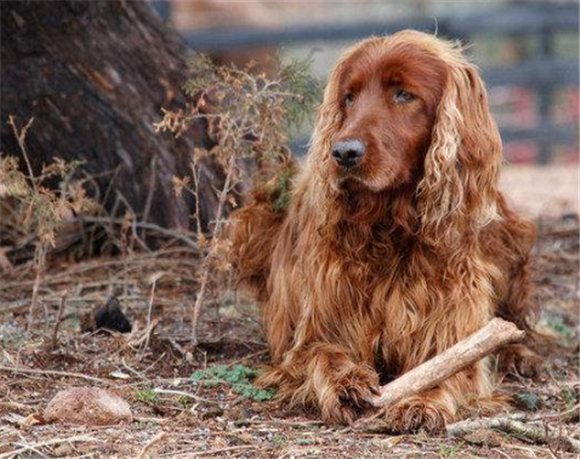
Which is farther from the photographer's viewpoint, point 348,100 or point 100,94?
point 100,94

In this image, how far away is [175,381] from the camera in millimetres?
5566

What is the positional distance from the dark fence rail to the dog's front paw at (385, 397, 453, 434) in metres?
Answer: 12.2

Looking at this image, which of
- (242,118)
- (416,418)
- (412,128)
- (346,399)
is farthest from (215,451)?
(242,118)

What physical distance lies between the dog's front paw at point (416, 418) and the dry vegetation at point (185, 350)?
0.06 metres

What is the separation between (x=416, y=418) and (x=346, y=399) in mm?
275

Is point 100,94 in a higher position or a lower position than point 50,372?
higher

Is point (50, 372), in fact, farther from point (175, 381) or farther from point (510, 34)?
point (510, 34)

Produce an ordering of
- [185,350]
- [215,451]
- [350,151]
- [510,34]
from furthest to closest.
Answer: [510,34] → [185,350] → [350,151] → [215,451]

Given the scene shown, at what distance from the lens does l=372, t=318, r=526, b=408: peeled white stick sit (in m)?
5.27

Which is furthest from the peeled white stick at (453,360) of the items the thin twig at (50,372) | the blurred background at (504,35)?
the blurred background at (504,35)

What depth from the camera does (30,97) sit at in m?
7.53

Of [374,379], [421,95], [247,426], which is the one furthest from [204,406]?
[421,95]

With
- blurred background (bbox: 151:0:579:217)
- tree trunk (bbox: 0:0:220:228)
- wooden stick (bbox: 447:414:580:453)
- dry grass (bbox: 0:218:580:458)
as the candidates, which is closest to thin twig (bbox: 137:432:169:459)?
dry grass (bbox: 0:218:580:458)

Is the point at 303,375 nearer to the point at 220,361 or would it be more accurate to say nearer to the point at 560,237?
the point at 220,361
